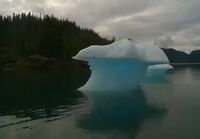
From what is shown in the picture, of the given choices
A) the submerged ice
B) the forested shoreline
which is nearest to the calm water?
the submerged ice

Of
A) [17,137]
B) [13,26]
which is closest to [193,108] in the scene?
[17,137]

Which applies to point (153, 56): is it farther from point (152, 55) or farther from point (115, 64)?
point (115, 64)

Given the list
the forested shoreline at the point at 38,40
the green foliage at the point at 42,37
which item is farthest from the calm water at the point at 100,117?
the green foliage at the point at 42,37

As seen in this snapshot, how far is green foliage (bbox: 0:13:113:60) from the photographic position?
68188mm

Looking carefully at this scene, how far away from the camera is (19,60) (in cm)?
6250

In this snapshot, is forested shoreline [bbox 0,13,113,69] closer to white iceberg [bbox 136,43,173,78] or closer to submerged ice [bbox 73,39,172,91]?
white iceberg [bbox 136,43,173,78]

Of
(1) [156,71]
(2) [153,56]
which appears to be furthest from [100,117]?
(1) [156,71]

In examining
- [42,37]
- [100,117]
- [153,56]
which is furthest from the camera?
[42,37]

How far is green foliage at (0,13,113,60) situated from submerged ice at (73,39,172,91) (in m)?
46.5

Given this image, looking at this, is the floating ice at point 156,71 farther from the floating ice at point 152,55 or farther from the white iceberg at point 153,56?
the floating ice at point 152,55

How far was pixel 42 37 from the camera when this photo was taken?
6881cm

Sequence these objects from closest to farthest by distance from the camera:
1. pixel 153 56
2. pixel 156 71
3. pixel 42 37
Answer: pixel 153 56, pixel 156 71, pixel 42 37

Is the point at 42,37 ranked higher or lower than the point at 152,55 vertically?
higher

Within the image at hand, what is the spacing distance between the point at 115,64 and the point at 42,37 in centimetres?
5032
